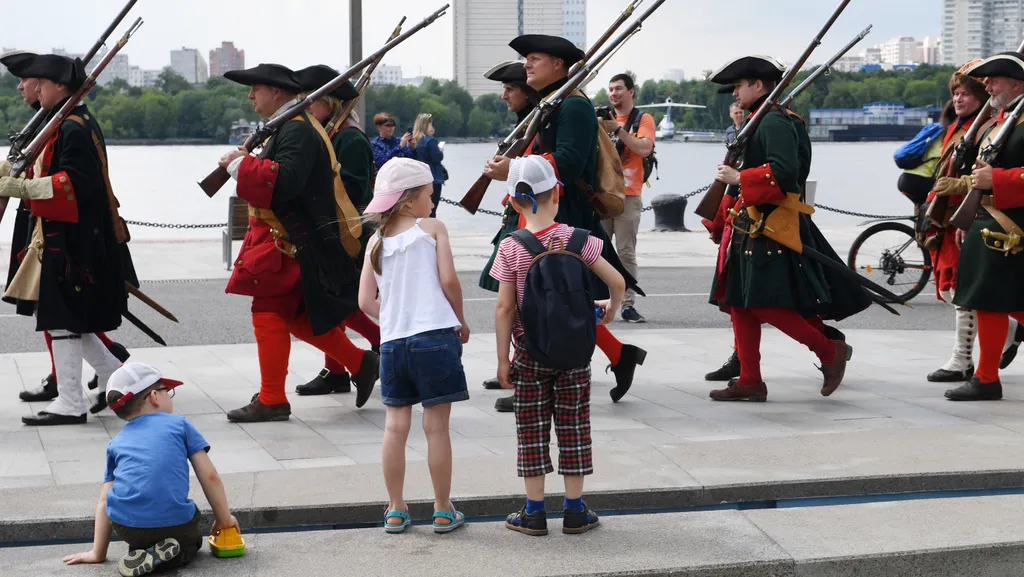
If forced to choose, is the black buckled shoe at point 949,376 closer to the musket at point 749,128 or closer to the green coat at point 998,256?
the green coat at point 998,256

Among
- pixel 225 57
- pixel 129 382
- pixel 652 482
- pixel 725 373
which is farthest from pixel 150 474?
pixel 225 57

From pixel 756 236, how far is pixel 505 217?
4.53ft

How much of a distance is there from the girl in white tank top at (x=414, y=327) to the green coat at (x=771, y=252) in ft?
9.04

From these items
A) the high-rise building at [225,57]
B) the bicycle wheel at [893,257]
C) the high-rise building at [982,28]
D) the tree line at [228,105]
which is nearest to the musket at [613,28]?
the bicycle wheel at [893,257]

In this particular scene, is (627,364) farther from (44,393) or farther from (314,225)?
(44,393)

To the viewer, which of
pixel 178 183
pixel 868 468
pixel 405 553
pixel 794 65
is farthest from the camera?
pixel 178 183

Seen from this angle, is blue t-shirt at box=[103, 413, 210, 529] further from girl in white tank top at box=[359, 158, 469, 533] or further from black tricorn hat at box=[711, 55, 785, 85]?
black tricorn hat at box=[711, 55, 785, 85]

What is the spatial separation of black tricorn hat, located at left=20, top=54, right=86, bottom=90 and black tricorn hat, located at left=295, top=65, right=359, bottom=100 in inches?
42.9

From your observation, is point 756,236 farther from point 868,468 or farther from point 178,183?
point 178,183

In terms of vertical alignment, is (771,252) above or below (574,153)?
below

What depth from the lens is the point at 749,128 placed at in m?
7.41

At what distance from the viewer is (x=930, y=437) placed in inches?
251

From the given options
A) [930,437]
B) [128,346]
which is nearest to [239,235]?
[128,346]

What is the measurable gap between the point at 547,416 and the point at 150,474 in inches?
55.6
